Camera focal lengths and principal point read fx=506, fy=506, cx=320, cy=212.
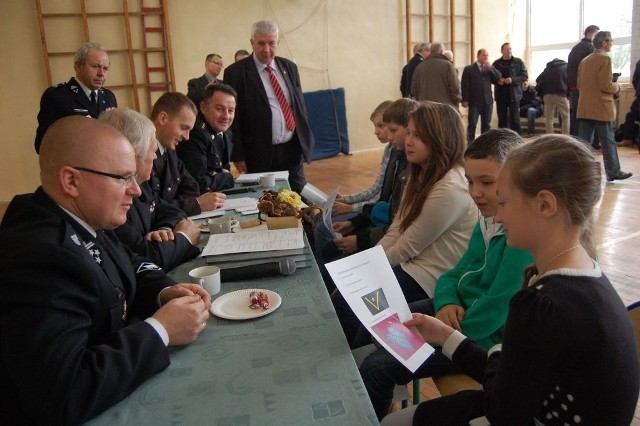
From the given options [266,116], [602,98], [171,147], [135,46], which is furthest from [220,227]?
[135,46]

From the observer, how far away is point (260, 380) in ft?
3.33

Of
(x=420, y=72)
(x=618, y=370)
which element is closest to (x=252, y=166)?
(x=618, y=370)

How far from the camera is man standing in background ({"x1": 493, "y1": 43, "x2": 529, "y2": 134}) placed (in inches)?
348

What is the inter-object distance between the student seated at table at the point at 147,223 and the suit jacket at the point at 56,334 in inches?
23.3

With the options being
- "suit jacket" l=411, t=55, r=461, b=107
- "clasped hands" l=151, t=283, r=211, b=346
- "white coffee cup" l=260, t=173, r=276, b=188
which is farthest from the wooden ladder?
"clasped hands" l=151, t=283, r=211, b=346

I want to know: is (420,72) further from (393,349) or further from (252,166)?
(393,349)

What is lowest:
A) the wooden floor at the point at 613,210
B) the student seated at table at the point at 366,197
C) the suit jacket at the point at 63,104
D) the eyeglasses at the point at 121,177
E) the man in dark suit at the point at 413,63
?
the wooden floor at the point at 613,210

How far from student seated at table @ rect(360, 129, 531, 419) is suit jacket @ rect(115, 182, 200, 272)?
28.5 inches

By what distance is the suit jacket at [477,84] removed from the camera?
8570 mm

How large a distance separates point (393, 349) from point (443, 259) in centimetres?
93

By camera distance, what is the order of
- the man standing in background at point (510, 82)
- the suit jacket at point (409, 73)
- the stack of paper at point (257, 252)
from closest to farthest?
the stack of paper at point (257, 252) < the suit jacket at point (409, 73) < the man standing in background at point (510, 82)

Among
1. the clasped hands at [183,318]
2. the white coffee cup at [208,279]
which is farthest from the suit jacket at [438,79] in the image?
the clasped hands at [183,318]

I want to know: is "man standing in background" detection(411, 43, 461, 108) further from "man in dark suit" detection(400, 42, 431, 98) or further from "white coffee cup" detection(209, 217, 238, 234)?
"white coffee cup" detection(209, 217, 238, 234)

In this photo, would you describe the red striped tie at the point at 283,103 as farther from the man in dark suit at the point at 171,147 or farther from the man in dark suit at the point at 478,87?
the man in dark suit at the point at 478,87
